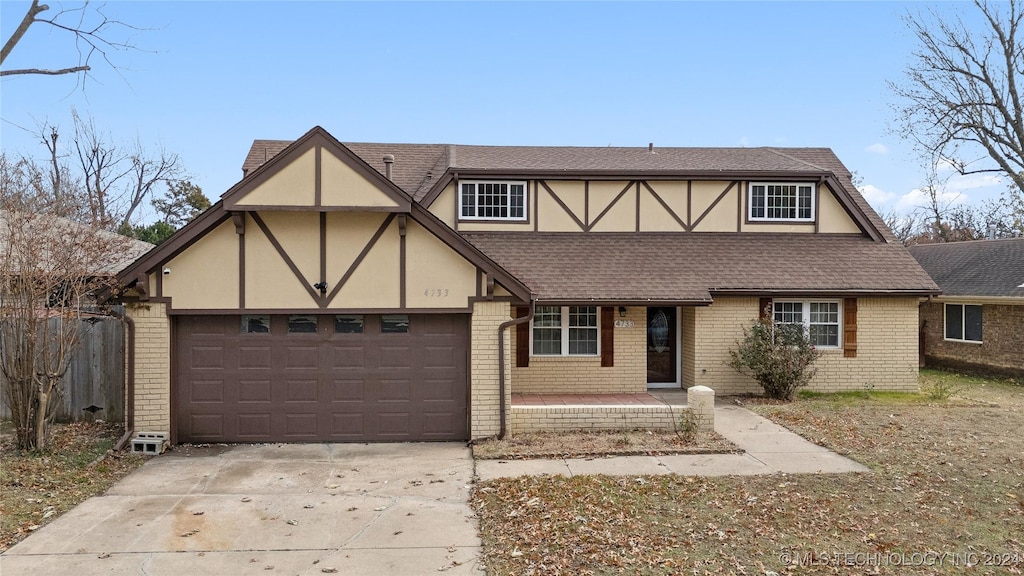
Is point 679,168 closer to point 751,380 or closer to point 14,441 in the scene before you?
point 751,380

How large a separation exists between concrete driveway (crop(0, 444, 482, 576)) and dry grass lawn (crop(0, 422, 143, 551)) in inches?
9.2

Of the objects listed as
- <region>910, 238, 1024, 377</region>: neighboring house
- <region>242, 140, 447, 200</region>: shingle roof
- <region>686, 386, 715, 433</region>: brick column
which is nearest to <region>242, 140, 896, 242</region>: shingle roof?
<region>242, 140, 447, 200</region>: shingle roof

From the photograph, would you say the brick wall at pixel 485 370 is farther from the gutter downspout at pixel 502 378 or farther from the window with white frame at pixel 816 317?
the window with white frame at pixel 816 317

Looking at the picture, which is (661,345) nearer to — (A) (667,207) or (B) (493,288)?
(A) (667,207)

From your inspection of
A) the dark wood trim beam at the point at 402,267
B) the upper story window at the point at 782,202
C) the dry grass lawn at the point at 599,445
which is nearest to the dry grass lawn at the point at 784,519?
the dry grass lawn at the point at 599,445

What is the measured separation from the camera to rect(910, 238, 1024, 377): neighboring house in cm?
1834

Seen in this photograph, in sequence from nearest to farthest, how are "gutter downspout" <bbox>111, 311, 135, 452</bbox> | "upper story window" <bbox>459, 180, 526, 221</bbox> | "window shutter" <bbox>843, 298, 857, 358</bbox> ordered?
"gutter downspout" <bbox>111, 311, 135, 452</bbox>
"window shutter" <bbox>843, 298, 857, 358</bbox>
"upper story window" <bbox>459, 180, 526, 221</bbox>

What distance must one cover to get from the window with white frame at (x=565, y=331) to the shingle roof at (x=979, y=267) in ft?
40.7

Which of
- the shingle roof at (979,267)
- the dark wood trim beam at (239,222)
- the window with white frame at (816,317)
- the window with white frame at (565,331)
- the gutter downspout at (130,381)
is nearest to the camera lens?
the dark wood trim beam at (239,222)

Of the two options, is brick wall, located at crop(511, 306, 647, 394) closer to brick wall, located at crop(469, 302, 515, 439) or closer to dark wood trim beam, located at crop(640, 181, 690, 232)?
dark wood trim beam, located at crop(640, 181, 690, 232)

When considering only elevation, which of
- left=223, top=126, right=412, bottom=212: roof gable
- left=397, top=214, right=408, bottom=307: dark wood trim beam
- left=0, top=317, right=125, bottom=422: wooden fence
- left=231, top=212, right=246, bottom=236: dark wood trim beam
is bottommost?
left=0, top=317, right=125, bottom=422: wooden fence

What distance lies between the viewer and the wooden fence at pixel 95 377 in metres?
11.6

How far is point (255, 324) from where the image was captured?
35.1 feet

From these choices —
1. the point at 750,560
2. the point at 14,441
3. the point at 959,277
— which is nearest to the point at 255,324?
the point at 14,441
